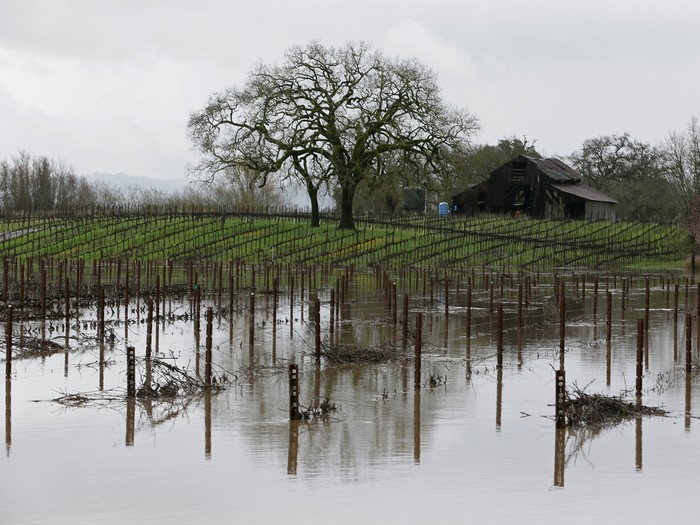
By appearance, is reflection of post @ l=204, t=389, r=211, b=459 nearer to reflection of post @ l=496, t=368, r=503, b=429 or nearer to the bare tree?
reflection of post @ l=496, t=368, r=503, b=429

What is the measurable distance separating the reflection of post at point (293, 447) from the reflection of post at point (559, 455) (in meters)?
2.98

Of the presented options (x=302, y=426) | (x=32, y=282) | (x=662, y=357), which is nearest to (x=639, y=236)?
(x=32, y=282)

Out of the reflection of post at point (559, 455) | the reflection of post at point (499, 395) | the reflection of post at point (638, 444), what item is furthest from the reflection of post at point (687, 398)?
the reflection of post at point (499, 395)

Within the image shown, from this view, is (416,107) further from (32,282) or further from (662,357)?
(662,357)

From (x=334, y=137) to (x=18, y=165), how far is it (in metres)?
65.9

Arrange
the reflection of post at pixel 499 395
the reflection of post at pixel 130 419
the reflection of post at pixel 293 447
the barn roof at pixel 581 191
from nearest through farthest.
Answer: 1. the reflection of post at pixel 293 447
2. the reflection of post at pixel 130 419
3. the reflection of post at pixel 499 395
4. the barn roof at pixel 581 191

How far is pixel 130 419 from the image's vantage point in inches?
600

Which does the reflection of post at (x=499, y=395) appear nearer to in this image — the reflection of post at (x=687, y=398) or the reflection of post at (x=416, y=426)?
the reflection of post at (x=416, y=426)

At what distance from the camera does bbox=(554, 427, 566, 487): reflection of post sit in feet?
40.4

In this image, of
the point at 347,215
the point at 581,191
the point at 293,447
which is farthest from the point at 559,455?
the point at 581,191

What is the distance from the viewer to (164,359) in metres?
21.1

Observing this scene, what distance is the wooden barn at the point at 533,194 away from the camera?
75.2 meters

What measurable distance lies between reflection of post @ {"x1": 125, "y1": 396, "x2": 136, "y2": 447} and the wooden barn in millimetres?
59720

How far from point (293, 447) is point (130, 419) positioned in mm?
2870
